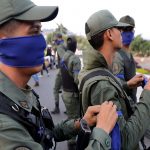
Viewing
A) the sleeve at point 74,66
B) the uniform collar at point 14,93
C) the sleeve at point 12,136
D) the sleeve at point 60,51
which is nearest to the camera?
the sleeve at point 12,136

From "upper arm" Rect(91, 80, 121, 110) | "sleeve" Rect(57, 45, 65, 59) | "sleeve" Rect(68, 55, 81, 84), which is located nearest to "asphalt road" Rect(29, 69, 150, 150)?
"sleeve" Rect(68, 55, 81, 84)

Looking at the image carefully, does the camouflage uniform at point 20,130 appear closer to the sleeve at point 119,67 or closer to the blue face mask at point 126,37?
the sleeve at point 119,67

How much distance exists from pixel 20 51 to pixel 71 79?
4.40 metres

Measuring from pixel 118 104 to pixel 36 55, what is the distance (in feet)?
2.28

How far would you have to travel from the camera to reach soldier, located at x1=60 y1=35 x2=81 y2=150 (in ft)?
19.0

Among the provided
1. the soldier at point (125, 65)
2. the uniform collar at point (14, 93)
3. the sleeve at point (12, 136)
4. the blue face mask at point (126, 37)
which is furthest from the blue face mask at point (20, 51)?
the blue face mask at point (126, 37)

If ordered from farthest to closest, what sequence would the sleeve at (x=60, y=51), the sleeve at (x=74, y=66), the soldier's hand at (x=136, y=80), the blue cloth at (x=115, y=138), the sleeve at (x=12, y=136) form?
the sleeve at (x=60, y=51) → the sleeve at (x=74, y=66) → the soldier's hand at (x=136, y=80) → the blue cloth at (x=115, y=138) → the sleeve at (x=12, y=136)

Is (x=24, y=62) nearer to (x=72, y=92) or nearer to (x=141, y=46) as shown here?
(x=72, y=92)

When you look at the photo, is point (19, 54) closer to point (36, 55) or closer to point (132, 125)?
point (36, 55)

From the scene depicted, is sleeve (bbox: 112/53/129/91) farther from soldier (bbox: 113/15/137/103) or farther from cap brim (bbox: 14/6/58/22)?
cap brim (bbox: 14/6/58/22)

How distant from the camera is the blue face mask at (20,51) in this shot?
179 centimetres

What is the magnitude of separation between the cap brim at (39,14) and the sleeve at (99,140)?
0.70 m

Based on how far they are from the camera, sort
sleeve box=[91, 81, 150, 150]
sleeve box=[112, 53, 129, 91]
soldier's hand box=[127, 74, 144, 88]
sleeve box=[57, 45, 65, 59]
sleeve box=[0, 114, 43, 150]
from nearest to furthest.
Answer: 1. sleeve box=[0, 114, 43, 150]
2. sleeve box=[91, 81, 150, 150]
3. soldier's hand box=[127, 74, 144, 88]
4. sleeve box=[112, 53, 129, 91]
5. sleeve box=[57, 45, 65, 59]

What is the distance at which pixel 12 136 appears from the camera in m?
1.44
